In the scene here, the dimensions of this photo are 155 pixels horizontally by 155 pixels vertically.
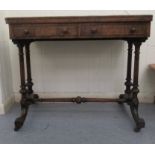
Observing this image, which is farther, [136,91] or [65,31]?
[136,91]

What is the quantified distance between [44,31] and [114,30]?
43cm

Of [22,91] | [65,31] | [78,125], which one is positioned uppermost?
[65,31]

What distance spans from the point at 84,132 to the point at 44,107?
55cm

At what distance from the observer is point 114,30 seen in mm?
1239

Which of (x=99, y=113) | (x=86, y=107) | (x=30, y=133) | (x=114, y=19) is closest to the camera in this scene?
(x=114, y=19)

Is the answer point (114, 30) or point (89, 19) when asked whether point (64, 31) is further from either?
point (114, 30)

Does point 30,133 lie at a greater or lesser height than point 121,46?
lesser

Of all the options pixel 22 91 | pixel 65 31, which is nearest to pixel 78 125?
pixel 22 91

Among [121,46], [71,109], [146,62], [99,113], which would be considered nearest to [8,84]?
[71,109]

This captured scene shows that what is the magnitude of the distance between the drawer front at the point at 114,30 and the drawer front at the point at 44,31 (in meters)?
0.07

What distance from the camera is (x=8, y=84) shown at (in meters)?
1.78

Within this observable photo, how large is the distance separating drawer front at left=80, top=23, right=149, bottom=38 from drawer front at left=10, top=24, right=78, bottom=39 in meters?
0.07

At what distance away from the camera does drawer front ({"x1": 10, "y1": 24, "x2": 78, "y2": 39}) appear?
4.07 ft
